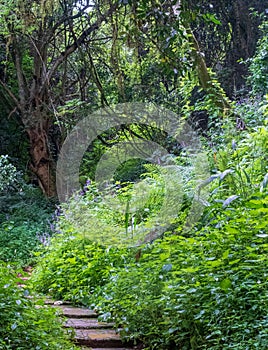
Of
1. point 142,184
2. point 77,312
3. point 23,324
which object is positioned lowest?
point 77,312

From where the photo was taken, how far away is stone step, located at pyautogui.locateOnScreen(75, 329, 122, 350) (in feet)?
9.02

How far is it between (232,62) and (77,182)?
3960mm

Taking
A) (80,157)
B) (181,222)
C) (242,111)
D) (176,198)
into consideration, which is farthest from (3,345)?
(80,157)

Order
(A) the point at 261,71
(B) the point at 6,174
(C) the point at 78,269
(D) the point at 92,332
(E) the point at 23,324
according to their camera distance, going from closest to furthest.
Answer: (E) the point at 23,324 < (D) the point at 92,332 < (C) the point at 78,269 < (A) the point at 261,71 < (B) the point at 6,174

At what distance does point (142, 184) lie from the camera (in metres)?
5.27

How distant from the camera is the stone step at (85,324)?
3010mm

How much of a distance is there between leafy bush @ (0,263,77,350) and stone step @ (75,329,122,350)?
0.77 ft

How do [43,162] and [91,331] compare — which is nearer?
[91,331]

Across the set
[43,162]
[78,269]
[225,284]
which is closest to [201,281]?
[225,284]

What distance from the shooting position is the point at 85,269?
393cm

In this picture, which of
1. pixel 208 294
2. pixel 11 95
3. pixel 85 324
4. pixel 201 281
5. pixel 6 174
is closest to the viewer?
pixel 208 294

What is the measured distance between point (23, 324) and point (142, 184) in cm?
325

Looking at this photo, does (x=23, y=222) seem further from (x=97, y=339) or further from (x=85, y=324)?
(x=97, y=339)

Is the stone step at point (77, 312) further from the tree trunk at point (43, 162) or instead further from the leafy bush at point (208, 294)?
the tree trunk at point (43, 162)
